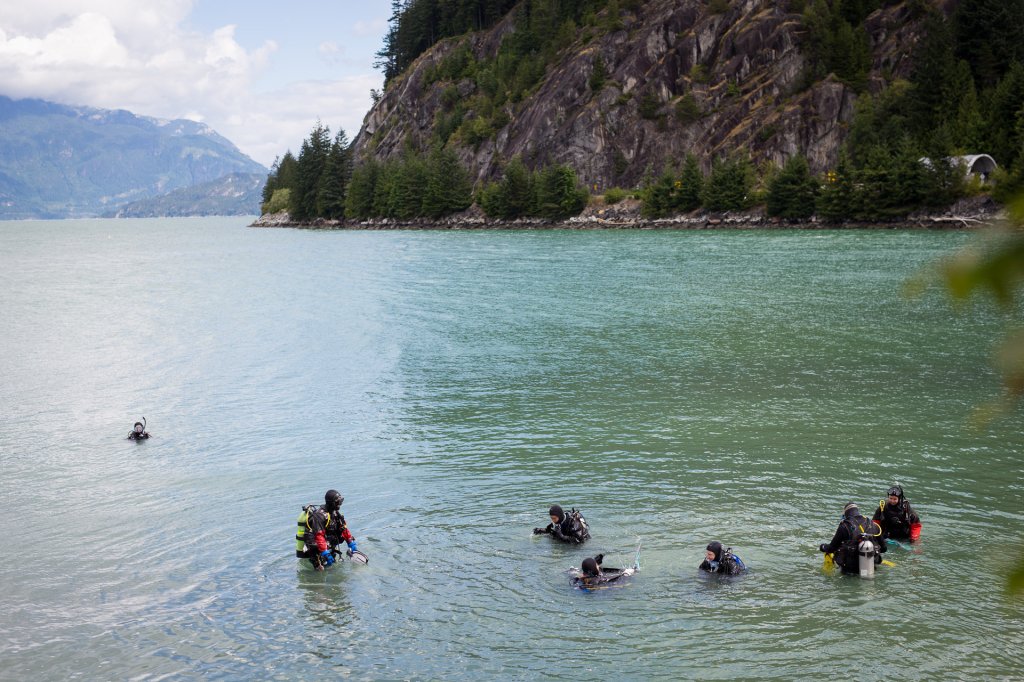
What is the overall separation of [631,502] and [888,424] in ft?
40.0

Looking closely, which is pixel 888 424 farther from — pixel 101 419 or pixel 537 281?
pixel 537 281

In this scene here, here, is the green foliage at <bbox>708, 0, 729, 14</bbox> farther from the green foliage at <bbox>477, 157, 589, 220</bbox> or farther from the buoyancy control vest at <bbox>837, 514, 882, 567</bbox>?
the buoyancy control vest at <bbox>837, 514, 882, 567</bbox>

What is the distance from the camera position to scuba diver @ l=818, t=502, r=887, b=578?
61.8 ft

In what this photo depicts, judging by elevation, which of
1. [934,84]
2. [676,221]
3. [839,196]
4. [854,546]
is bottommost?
[854,546]

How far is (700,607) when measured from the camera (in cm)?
1819

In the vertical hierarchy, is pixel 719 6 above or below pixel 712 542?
above

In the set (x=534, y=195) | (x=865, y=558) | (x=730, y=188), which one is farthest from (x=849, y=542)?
(x=534, y=195)

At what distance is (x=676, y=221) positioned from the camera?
148250 millimetres

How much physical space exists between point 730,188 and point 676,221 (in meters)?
10.8

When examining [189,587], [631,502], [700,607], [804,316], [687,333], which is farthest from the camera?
[804,316]

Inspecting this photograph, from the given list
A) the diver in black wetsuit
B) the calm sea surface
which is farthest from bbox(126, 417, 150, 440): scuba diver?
the calm sea surface

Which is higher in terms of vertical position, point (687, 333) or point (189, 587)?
point (687, 333)

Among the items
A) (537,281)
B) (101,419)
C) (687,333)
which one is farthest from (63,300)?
(687,333)

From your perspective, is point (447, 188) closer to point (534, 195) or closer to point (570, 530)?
point (534, 195)
